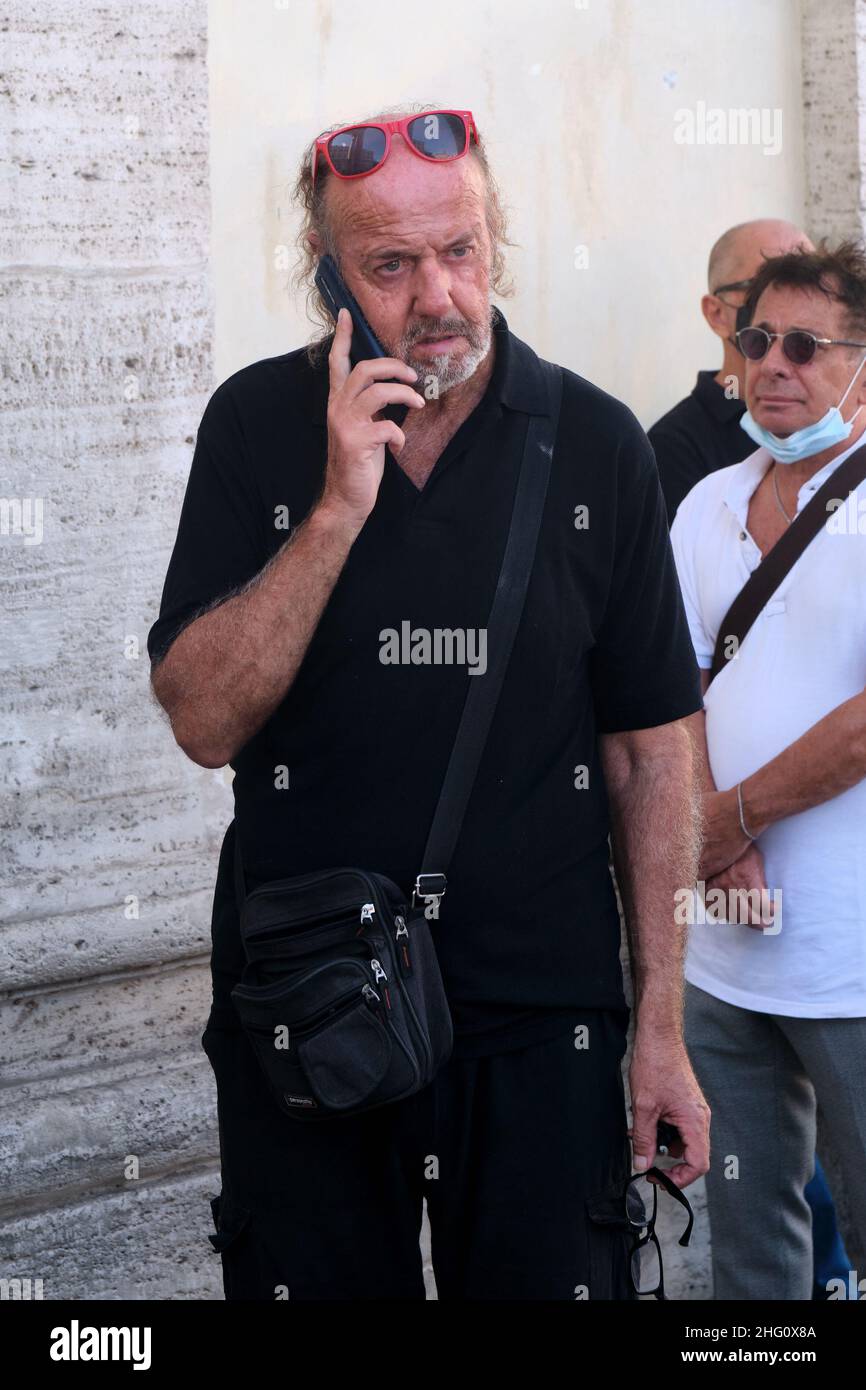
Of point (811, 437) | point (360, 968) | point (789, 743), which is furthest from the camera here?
point (811, 437)

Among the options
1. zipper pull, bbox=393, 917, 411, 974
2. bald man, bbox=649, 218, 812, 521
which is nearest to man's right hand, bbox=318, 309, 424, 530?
zipper pull, bbox=393, 917, 411, 974

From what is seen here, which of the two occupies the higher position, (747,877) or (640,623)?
(640,623)

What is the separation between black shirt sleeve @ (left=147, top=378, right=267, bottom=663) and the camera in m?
2.26

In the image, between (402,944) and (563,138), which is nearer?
(402,944)

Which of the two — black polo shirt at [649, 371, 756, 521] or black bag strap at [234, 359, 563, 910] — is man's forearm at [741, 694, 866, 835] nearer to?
black bag strap at [234, 359, 563, 910]

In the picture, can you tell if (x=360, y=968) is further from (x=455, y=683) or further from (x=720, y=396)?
(x=720, y=396)

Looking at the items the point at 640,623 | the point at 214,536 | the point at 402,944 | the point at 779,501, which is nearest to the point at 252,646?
the point at 214,536

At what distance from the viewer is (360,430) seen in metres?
2.17

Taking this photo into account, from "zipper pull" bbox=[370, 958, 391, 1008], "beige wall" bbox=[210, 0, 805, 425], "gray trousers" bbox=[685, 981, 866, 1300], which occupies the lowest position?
"gray trousers" bbox=[685, 981, 866, 1300]

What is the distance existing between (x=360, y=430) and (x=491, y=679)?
362 mm

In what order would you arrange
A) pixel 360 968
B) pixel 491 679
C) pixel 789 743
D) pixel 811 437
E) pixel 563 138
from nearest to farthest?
pixel 360 968 < pixel 491 679 < pixel 789 743 < pixel 811 437 < pixel 563 138

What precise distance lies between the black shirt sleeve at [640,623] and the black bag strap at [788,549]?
0.82 meters

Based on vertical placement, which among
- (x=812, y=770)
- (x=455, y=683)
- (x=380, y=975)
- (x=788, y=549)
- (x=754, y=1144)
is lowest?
(x=754, y=1144)

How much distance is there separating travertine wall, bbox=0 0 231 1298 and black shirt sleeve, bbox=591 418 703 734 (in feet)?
4.59
